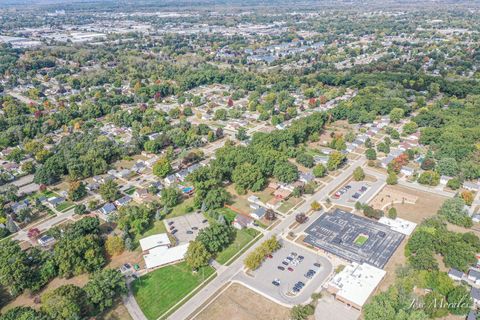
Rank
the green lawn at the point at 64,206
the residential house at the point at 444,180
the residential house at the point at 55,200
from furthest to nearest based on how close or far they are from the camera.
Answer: the residential house at the point at 444,180
the residential house at the point at 55,200
the green lawn at the point at 64,206

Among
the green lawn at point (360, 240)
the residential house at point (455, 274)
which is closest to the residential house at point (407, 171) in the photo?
the green lawn at point (360, 240)

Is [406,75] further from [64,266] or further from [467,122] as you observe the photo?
[64,266]

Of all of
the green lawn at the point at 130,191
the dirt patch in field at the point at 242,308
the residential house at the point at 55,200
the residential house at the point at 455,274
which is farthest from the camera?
the green lawn at the point at 130,191

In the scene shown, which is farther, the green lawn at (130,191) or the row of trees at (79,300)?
the green lawn at (130,191)

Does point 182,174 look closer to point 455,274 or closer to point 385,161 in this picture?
point 385,161

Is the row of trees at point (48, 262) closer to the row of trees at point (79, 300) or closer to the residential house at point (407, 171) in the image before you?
the row of trees at point (79, 300)

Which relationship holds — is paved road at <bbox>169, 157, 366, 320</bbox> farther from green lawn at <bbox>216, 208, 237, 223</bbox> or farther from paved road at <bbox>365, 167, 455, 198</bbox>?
paved road at <bbox>365, 167, 455, 198</bbox>
